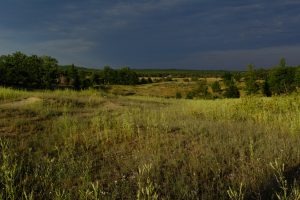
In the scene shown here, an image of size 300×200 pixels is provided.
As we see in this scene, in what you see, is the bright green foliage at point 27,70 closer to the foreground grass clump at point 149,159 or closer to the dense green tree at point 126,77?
the foreground grass clump at point 149,159

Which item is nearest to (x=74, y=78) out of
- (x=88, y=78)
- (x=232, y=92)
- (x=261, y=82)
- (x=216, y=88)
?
(x=88, y=78)

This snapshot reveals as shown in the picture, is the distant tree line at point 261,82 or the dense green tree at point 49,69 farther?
the distant tree line at point 261,82

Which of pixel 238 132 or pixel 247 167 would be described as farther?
pixel 238 132

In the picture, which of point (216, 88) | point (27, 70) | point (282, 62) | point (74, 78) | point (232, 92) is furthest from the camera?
point (216, 88)

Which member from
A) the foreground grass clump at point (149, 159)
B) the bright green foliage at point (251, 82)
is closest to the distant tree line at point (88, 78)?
the bright green foliage at point (251, 82)

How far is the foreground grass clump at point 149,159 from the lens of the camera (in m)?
4.66

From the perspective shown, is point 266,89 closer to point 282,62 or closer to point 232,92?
point 232,92

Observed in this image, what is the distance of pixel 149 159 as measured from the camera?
596 centimetres

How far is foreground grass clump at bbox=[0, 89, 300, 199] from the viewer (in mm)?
4664

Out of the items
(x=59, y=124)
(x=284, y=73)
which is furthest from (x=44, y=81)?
(x=284, y=73)

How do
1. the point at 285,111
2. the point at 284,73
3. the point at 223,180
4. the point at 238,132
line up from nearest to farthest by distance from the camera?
the point at 223,180
the point at 238,132
the point at 285,111
the point at 284,73

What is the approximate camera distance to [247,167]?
5316 mm

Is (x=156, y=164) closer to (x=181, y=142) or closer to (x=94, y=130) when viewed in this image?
(x=181, y=142)

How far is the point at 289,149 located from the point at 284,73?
8380cm
